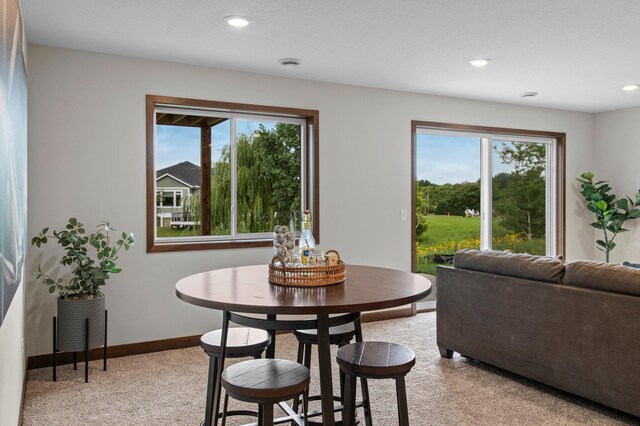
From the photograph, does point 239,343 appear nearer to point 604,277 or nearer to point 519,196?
point 604,277

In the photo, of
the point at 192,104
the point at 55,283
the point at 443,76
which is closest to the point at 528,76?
the point at 443,76

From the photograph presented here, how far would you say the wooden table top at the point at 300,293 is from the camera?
193 cm

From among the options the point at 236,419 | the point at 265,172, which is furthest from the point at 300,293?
the point at 265,172

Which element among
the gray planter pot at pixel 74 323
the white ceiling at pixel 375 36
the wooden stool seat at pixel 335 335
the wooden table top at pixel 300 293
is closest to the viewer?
the wooden table top at pixel 300 293

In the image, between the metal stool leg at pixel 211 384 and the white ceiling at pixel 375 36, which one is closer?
the metal stool leg at pixel 211 384

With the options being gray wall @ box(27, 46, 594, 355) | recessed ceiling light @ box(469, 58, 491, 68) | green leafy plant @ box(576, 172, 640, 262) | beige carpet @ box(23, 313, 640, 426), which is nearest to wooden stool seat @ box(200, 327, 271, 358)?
beige carpet @ box(23, 313, 640, 426)

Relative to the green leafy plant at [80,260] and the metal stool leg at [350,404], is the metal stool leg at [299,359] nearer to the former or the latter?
the metal stool leg at [350,404]

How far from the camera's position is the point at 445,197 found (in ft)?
19.7

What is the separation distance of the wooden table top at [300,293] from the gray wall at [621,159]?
5.30 meters

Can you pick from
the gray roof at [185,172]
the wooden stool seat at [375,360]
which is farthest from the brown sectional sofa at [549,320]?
the gray roof at [185,172]

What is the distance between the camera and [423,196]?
5.89m

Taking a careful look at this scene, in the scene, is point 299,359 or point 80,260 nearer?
point 299,359

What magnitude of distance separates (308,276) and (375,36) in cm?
207

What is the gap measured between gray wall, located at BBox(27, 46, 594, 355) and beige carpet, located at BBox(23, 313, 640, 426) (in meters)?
0.48
